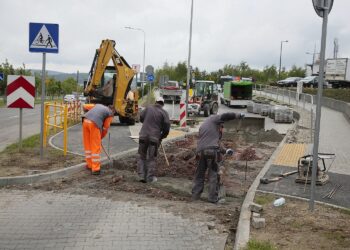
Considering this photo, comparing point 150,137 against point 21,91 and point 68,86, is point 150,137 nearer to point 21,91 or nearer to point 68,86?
point 21,91

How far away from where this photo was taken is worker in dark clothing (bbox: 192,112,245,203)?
25.9ft

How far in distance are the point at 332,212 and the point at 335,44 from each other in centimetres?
7963

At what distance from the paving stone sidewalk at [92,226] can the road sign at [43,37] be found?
3565 millimetres

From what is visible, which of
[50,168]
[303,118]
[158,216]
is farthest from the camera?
[303,118]

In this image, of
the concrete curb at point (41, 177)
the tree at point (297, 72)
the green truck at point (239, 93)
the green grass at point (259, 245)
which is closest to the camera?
the green grass at point (259, 245)

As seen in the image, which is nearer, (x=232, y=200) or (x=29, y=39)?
(x=232, y=200)

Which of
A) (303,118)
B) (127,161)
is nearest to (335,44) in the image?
(303,118)

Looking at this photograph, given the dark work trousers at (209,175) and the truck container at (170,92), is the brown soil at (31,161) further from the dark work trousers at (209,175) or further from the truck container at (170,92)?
the truck container at (170,92)

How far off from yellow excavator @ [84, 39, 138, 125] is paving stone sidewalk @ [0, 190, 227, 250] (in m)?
13.5

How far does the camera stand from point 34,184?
27.9 feet

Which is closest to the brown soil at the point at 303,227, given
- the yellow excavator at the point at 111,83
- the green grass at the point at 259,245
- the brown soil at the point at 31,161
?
the green grass at the point at 259,245

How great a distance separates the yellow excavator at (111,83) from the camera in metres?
20.7

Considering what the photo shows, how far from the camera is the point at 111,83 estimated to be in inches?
845

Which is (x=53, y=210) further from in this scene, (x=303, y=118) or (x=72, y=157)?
(x=303, y=118)
